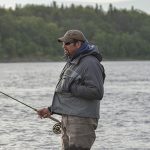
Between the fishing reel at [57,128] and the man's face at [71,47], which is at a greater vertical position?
the man's face at [71,47]

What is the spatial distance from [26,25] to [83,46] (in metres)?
168

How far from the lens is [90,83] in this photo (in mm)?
7469

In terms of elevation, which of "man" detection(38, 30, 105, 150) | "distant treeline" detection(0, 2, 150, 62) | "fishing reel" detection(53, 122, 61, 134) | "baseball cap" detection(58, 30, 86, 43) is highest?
"baseball cap" detection(58, 30, 86, 43)

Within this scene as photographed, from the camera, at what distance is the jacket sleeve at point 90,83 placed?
24.4 feet

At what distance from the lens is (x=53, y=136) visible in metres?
18.2

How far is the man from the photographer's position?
749cm

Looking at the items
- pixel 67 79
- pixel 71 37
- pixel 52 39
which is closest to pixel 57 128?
pixel 67 79

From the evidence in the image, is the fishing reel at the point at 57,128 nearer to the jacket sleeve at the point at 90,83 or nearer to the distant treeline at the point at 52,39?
the jacket sleeve at the point at 90,83

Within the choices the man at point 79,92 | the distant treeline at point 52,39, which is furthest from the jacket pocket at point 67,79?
the distant treeline at point 52,39

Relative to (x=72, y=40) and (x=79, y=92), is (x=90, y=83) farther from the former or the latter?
(x=72, y=40)

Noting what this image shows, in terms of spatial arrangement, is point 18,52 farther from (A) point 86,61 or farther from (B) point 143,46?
(A) point 86,61

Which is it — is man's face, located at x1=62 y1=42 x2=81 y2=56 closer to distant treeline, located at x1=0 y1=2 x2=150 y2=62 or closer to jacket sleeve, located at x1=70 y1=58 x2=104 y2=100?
jacket sleeve, located at x1=70 y1=58 x2=104 y2=100

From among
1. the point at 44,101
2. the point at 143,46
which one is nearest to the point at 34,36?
the point at 143,46

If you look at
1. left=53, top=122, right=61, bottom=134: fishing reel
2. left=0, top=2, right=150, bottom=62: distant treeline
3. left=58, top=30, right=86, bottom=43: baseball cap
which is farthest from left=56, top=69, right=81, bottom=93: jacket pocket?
left=0, top=2, right=150, bottom=62: distant treeline
